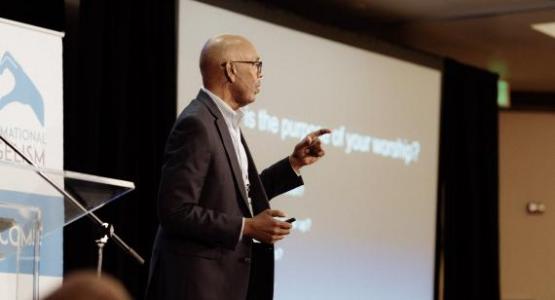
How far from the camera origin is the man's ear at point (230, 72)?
3327mm

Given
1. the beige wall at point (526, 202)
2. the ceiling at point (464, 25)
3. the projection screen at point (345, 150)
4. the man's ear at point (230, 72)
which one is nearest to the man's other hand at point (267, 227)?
the man's ear at point (230, 72)

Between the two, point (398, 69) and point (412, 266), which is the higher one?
point (398, 69)

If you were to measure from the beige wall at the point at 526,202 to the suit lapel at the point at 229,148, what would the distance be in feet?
24.0

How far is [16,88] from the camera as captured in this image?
166 inches

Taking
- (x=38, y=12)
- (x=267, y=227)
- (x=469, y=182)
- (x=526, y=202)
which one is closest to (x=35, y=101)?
(x=38, y=12)

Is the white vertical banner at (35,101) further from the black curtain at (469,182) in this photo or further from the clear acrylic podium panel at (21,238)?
the black curtain at (469,182)

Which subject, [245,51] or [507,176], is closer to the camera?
[245,51]

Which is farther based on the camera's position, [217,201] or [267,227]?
[217,201]

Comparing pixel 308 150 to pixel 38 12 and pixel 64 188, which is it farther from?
pixel 38 12

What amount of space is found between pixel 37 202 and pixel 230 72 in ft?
2.64

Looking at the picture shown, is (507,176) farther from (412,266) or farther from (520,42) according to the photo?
(412,266)

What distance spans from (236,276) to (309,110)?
345 centimetres

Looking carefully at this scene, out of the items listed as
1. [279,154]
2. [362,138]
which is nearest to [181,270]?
[279,154]

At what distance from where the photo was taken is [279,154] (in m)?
6.32
